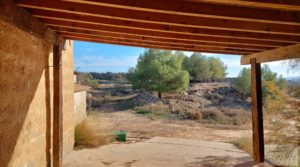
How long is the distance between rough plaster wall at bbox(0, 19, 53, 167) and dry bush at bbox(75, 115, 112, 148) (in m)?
2.45

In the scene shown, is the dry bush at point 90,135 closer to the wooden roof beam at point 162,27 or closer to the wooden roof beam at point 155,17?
the wooden roof beam at point 162,27

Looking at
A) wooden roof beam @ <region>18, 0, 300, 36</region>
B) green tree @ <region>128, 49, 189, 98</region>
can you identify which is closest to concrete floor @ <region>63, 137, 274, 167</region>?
wooden roof beam @ <region>18, 0, 300, 36</region>

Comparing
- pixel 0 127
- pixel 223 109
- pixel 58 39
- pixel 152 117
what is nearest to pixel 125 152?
pixel 58 39

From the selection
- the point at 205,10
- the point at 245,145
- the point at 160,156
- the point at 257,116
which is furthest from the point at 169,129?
the point at 205,10

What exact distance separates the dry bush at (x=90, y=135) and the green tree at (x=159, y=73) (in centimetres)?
1538

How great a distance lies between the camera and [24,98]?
13.3ft

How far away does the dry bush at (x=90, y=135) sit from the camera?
24.6ft

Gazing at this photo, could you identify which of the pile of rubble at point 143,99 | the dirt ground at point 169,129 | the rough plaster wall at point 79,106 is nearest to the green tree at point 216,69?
the pile of rubble at point 143,99

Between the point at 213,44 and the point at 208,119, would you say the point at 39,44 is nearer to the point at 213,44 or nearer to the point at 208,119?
the point at 213,44

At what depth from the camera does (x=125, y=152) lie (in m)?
6.94

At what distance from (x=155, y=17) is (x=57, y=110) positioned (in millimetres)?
2612

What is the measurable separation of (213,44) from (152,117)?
13322 millimetres

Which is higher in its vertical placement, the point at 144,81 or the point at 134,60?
the point at 134,60

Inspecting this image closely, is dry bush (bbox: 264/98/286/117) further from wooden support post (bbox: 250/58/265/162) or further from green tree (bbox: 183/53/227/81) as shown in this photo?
green tree (bbox: 183/53/227/81)
